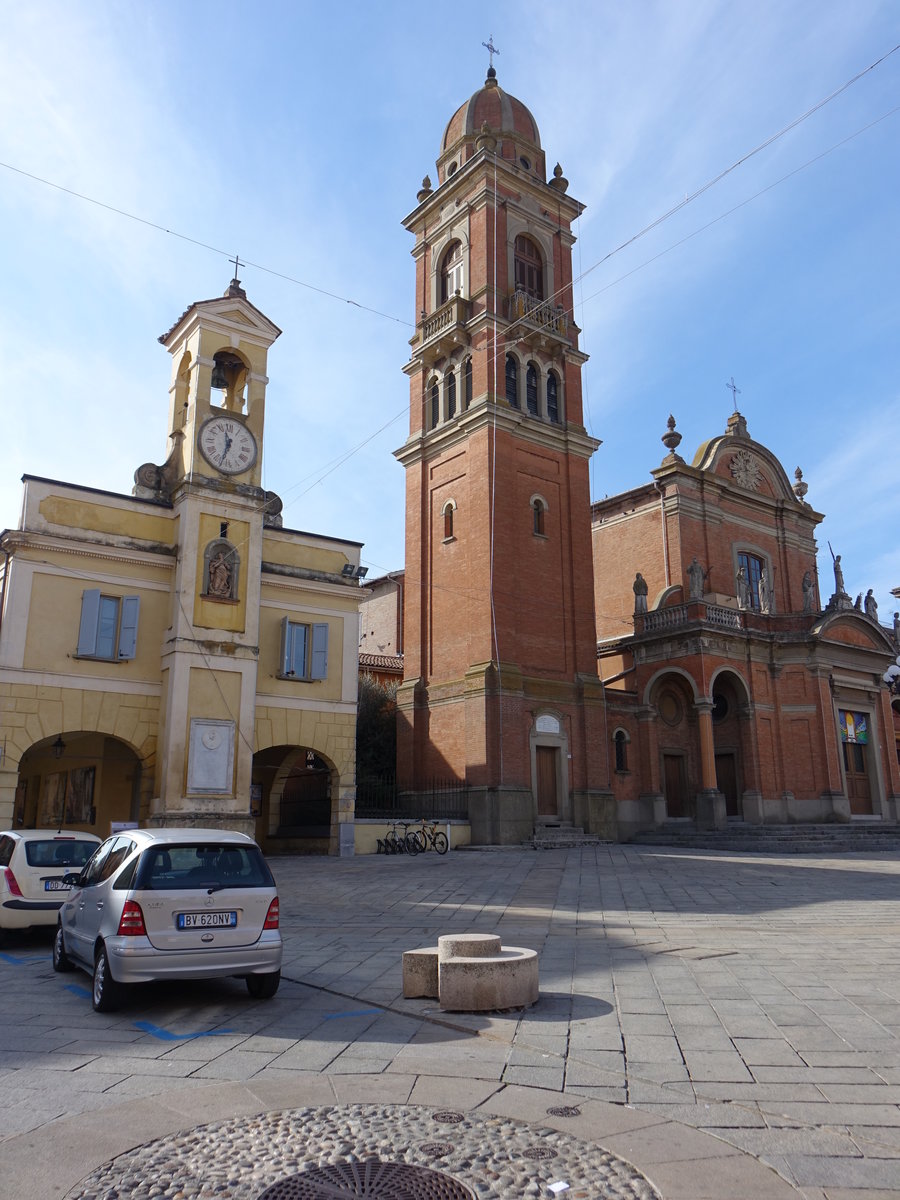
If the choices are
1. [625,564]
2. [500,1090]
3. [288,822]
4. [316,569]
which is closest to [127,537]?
[316,569]

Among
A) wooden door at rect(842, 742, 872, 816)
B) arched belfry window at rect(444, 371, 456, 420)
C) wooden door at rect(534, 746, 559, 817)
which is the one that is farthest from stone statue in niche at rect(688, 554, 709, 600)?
arched belfry window at rect(444, 371, 456, 420)

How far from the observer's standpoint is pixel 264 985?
7.53 metres

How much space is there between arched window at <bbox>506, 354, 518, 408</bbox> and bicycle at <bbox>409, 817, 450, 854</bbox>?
1405 cm

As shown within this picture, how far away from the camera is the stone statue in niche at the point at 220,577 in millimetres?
21659

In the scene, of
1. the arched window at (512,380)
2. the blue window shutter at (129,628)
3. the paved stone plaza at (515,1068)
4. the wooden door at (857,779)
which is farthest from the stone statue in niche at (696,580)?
the paved stone plaza at (515,1068)

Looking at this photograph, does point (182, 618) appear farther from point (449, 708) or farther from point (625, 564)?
point (625, 564)

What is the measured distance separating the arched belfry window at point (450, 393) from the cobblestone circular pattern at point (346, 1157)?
2882cm

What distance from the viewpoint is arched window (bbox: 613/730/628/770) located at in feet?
103

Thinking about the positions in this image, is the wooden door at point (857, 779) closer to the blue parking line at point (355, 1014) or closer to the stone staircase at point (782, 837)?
the stone staircase at point (782, 837)

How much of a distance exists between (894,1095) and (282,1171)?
3.16m

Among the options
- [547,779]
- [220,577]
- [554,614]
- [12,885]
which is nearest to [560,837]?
[547,779]

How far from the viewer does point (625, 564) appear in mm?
37656

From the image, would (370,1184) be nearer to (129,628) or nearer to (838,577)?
(129,628)

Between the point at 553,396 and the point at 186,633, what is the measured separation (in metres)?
16.9
